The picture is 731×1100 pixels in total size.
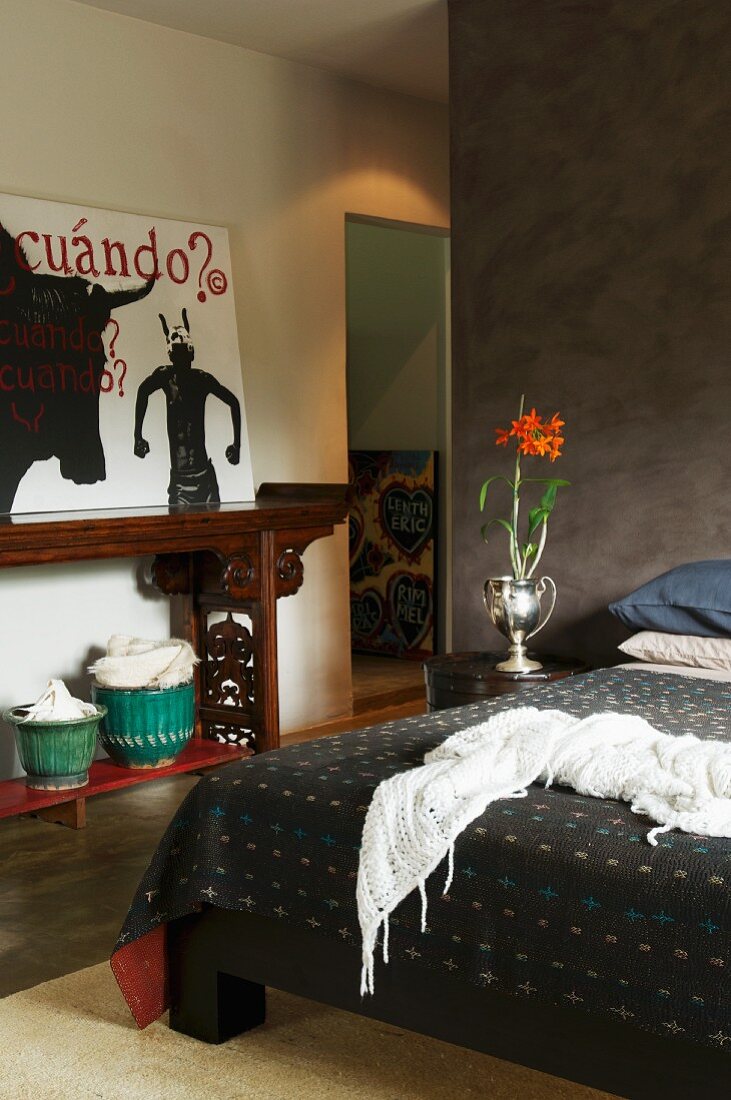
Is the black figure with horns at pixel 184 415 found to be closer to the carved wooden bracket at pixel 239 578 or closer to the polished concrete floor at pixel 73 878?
the carved wooden bracket at pixel 239 578

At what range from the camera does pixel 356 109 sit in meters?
4.94

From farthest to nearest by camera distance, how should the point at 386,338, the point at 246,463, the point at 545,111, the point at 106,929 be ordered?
the point at 386,338 < the point at 246,463 < the point at 545,111 < the point at 106,929

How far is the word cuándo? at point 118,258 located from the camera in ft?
12.7

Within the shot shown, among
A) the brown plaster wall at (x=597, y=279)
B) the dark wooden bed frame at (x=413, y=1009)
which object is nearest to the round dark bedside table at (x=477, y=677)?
the brown plaster wall at (x=597, y=279)

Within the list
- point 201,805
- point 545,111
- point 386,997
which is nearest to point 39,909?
point 201,805

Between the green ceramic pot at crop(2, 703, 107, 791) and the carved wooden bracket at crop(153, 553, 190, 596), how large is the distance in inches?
29.9

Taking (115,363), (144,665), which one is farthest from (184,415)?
(144,665)

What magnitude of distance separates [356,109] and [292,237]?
64cm

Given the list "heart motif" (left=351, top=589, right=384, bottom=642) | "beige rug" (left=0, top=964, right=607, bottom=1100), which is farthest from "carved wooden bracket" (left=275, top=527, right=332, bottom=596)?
"heart motif" (left=351, top=589, right=384, bottom=642)

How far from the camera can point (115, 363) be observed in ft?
13.4

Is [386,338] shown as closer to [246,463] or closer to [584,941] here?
[246,463]

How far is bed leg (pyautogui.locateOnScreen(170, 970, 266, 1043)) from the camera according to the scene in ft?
7.21

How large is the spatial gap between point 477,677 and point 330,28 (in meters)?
2.41

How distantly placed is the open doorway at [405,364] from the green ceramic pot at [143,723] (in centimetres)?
201
